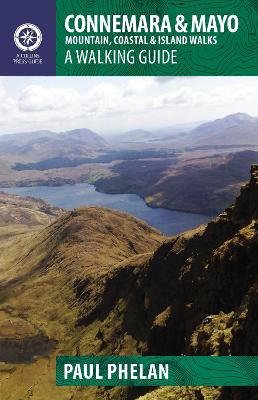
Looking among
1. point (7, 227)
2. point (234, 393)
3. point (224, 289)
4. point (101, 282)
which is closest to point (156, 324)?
point (224, 289)

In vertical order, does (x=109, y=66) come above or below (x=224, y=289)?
above

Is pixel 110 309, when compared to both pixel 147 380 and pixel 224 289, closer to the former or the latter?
pixel 224 289

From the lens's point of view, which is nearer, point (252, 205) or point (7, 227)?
point (252, 205)

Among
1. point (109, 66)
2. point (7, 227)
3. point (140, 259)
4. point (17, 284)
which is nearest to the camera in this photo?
point (109, 66)

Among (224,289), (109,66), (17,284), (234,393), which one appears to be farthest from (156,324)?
(17,284)

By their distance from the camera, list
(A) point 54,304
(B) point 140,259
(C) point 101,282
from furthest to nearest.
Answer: (A) point 54,304 < (C) point 101,282 < (B) point 140,259

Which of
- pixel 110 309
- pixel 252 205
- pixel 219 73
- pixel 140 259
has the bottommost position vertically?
pixel 110 309
